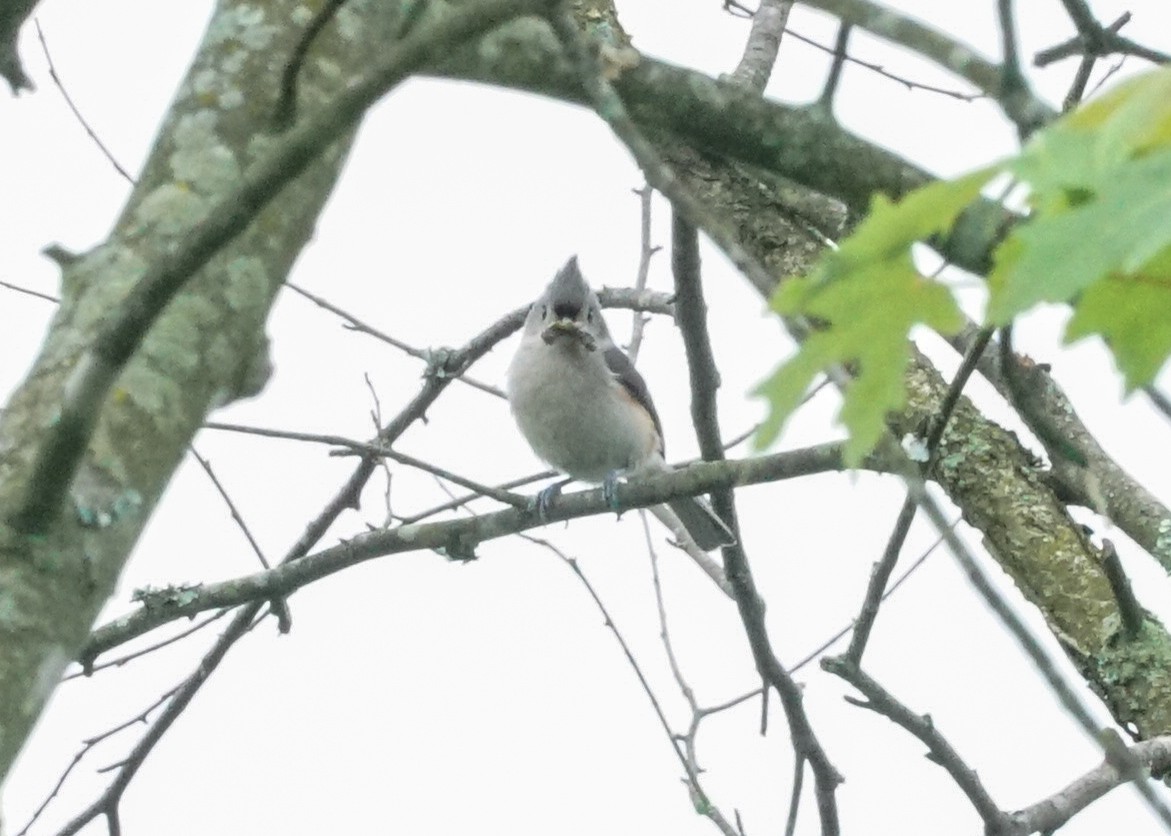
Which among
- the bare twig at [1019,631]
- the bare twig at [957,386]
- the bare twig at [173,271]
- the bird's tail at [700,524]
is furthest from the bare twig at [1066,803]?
the bird's tail at [700,524]

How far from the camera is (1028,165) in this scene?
3.78 ft

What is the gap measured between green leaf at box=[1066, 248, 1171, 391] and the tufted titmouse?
13.8 feet

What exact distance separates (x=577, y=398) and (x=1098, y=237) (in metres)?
4.59

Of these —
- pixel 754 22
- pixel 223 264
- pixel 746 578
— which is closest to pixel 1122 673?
pixel 746 578

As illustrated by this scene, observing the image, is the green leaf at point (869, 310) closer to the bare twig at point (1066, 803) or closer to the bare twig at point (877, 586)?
the bare twig at point (877, 586)

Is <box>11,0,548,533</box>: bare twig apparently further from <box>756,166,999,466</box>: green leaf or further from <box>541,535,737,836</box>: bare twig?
<box>541,535,737,836</box>: bare twig

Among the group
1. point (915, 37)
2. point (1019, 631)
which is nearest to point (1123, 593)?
point (915, 37)

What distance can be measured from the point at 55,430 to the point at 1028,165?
3.10 ft

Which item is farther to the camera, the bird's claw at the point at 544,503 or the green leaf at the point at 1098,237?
the bird's claw at the point at 544,503

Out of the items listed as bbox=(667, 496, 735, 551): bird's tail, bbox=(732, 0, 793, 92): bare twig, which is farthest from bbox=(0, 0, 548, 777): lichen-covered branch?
bbox=(667, 496, 735, 551): bird's tail

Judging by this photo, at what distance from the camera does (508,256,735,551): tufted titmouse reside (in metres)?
5.67

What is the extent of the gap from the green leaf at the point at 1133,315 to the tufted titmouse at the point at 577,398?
4.20 metres

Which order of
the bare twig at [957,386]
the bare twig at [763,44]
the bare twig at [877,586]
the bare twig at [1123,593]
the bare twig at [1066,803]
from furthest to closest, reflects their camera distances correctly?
the bare twig at [763,44] → the bare twig at [1123,593] → the bare twig at [1066,803] → the bare twig at [877,586] → the bare twig at [957,386]

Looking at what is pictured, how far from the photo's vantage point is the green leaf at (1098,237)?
1.06m
